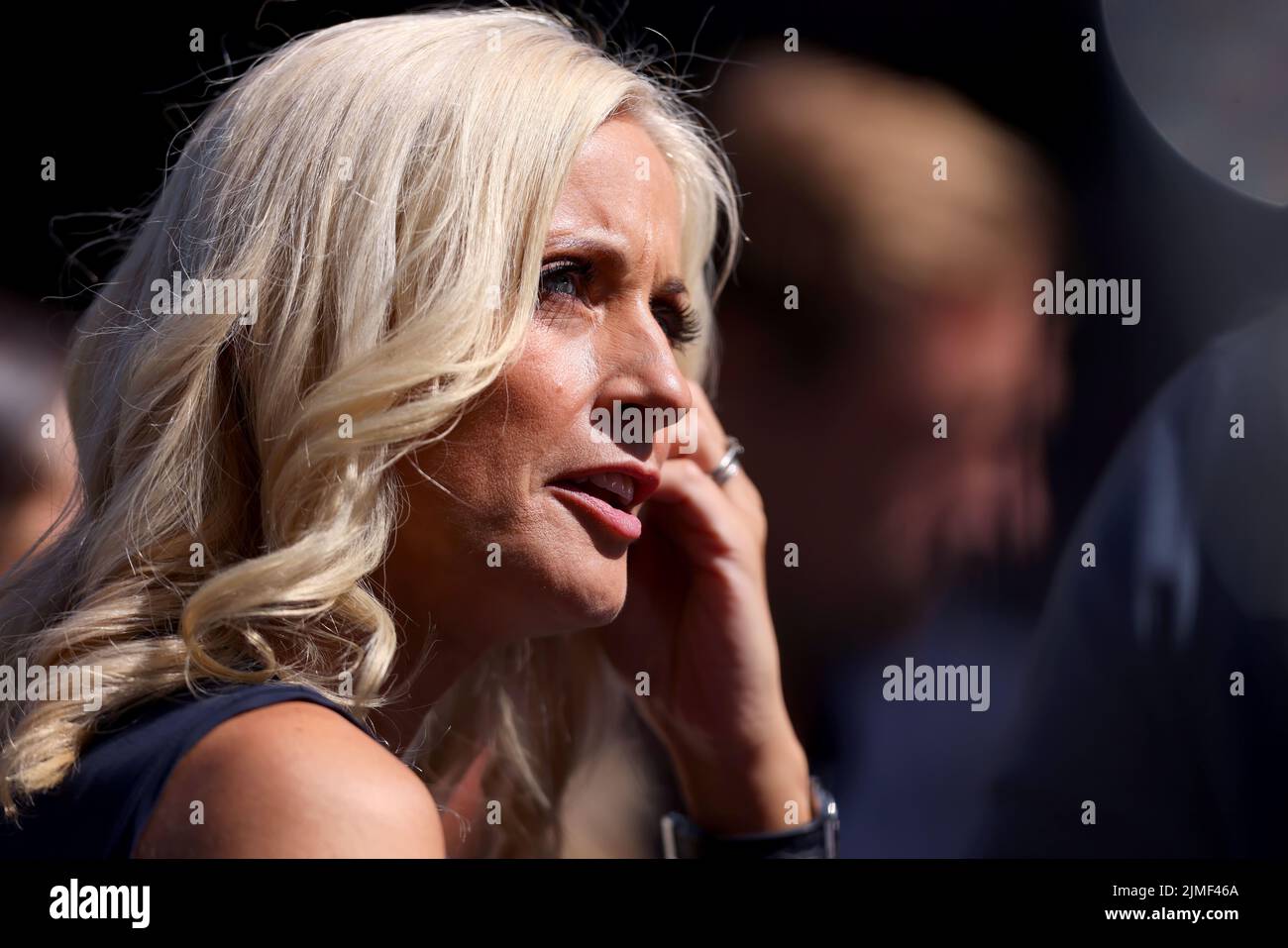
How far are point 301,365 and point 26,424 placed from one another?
145 cm

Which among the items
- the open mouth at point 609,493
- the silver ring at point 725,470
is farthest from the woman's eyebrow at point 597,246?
the silver ring at point 725,470

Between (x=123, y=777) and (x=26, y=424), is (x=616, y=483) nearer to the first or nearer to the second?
(x=123, y=777)

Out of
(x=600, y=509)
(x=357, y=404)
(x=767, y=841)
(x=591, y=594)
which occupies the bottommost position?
(x=767, y=841)

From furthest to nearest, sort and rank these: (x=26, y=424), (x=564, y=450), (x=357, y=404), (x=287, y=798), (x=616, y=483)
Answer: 1. (x=26, y=424)
2. (x=616, y=483)
3. (x=564, y=450)
4. (x=357, y=404)
5. (x=287, y=798)

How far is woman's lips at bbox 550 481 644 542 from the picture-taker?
1.41m

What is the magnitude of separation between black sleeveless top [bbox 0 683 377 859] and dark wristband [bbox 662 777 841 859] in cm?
93

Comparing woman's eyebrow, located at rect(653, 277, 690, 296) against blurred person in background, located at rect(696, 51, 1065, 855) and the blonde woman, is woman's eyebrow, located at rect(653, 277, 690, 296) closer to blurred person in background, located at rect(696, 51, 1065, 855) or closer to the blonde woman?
the blonde woman

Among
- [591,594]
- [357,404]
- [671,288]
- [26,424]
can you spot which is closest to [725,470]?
[671,288]

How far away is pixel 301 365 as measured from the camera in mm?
1314

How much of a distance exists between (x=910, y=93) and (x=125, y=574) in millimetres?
1873
